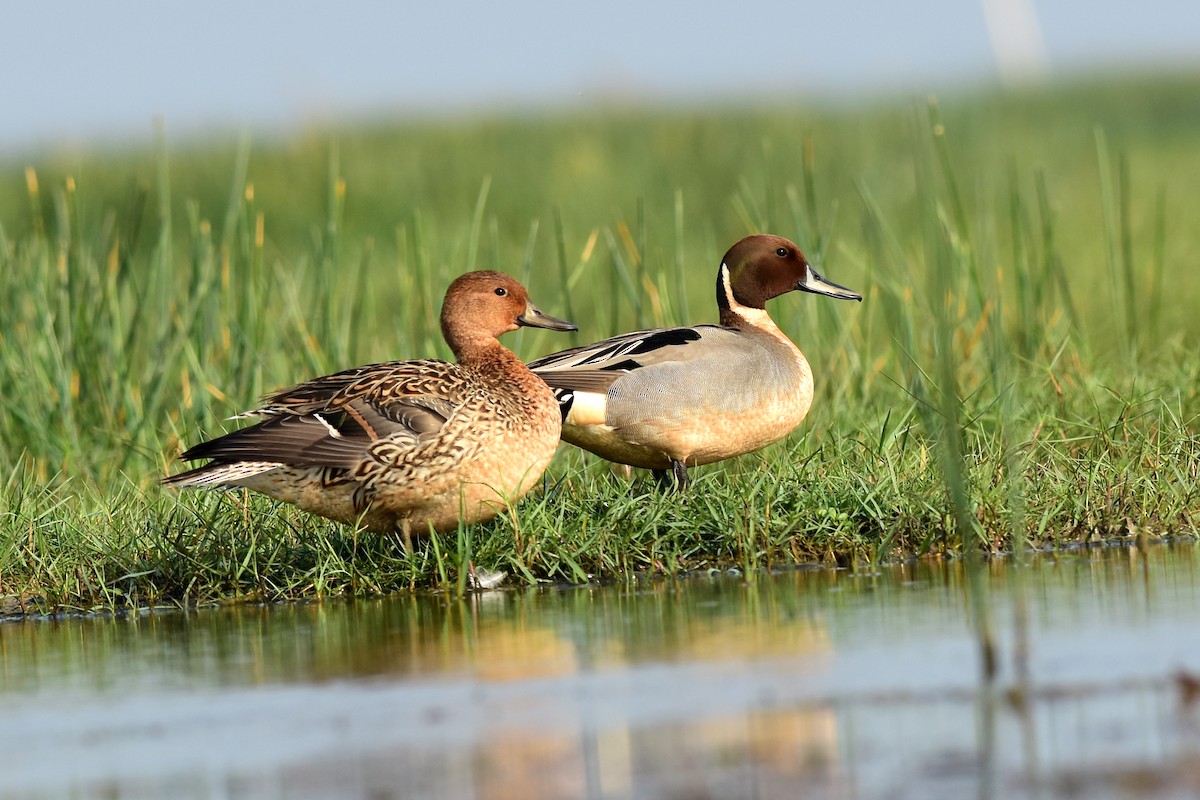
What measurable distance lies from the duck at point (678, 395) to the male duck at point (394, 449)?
823mm

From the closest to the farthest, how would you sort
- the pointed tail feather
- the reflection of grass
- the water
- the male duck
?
the water
the pointed tail feather
the male duck
the reflection of grass

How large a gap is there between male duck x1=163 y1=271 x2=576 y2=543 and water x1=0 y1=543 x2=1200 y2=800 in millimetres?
368

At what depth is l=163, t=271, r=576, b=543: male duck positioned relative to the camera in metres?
5.64

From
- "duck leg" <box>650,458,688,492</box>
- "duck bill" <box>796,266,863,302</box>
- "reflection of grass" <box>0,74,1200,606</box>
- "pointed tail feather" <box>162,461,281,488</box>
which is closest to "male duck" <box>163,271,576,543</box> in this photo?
"pointed tail feather" <box>162,461,281,488</box>

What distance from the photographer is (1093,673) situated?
389 centimetres

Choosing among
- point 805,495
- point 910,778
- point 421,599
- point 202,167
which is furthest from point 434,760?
point 202,167

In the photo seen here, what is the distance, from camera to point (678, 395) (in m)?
6.83

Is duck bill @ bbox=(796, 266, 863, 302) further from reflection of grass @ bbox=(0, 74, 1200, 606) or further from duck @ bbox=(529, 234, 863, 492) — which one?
duck @ bbox=(529, 234, 863, 492)

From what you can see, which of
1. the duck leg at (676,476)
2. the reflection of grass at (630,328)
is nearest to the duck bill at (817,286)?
the reflection of grass at (630,328)

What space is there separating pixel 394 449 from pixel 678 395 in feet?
4.98

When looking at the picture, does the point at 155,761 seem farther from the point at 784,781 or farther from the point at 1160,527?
the point at 1160,527

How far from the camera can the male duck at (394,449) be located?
564 cm

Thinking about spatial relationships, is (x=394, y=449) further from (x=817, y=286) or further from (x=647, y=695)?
(x=817, y=286)

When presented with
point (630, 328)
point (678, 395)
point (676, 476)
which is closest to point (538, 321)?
point (678, 395)
